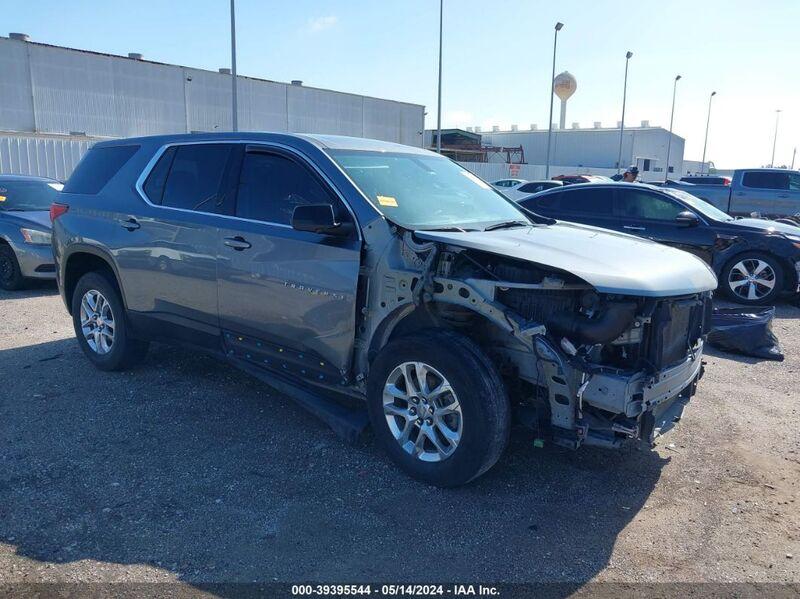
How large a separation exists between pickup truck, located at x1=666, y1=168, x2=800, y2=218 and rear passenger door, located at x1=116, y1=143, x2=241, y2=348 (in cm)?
1338

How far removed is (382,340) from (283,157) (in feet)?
4.93

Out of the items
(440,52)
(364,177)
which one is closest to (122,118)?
(440,52)

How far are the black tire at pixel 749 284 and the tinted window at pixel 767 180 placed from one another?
751 centimetres

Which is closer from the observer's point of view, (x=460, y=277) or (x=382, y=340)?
(x=460, y=277)

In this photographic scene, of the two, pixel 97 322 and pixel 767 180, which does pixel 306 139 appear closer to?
pixel 97 322

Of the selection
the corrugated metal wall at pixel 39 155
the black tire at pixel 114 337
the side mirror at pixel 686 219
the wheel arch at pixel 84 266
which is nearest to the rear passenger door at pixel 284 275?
the black tire at pixel 114 337

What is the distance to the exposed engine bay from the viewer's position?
131 inches

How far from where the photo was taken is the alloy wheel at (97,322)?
5.60 metres

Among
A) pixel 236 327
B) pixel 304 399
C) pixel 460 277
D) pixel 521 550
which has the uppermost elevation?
pixel 460 277

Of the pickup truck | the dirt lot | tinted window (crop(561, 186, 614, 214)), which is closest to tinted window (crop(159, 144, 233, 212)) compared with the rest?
the dirt lot

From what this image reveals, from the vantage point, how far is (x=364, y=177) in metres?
4.23

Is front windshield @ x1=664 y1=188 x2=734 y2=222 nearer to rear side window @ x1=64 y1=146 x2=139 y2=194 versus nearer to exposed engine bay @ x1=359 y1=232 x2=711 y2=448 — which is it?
exposed engine bay @ x1=359 y1=232 x2=711 y2=448

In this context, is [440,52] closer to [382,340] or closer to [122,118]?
[122,118]

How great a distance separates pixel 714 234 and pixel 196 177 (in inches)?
286
